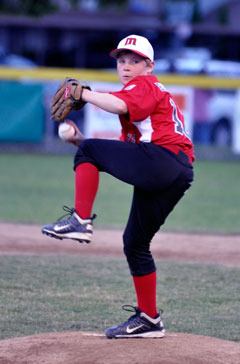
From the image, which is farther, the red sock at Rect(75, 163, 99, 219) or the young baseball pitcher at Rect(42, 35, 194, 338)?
the red sock at Rect(75, 163, 99, 219)

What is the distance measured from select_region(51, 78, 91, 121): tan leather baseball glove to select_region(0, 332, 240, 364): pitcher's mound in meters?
1.36

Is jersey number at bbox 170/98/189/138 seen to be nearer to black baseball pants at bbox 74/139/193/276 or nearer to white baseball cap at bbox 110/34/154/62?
black baseball pants at bbox 74/139/193/276

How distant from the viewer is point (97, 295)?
26.4 ft

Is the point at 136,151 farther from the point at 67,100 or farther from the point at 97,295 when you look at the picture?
the point at 97,295

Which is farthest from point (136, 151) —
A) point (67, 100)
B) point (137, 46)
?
point (137, 46)

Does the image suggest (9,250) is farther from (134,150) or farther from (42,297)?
(134,150)

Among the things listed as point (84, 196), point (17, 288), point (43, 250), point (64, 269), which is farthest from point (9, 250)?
point (84, 196)

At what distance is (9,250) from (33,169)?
27.4ft

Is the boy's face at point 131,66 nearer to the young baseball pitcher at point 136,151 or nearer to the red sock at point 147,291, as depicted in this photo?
the young baseball pitcher at point 136,151

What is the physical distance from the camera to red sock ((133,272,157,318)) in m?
6.23

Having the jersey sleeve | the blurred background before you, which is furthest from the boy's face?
the blurred background

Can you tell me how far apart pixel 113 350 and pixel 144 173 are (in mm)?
1047

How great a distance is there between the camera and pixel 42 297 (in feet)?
25.7

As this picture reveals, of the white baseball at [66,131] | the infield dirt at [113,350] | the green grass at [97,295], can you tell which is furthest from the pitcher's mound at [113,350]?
the white baseball at [66,131]
